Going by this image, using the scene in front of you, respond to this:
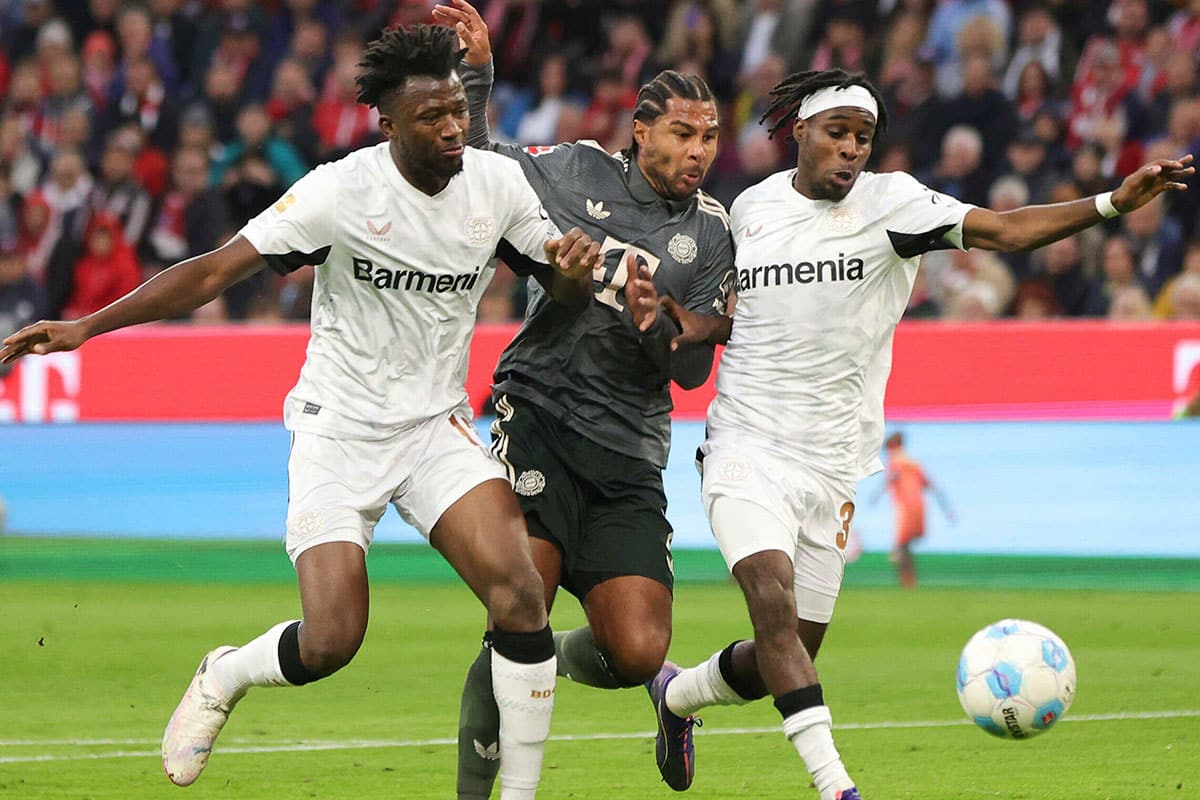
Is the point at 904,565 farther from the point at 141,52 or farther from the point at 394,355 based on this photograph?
the point at 141,52

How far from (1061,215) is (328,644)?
2731mm

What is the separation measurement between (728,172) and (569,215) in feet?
31.5

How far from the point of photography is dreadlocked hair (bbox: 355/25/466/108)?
6137 millimetres

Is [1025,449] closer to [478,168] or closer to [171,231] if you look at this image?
[478,168]

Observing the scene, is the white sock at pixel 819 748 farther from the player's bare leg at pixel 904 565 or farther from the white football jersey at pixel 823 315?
the player's bare leg at pixel 904 565

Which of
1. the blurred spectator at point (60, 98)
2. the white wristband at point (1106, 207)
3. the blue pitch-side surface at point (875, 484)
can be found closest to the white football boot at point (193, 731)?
the white wristband at point (1106, 207)

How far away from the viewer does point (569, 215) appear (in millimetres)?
6910

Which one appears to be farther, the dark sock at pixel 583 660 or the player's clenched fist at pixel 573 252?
the dark sock at pixel 583 660

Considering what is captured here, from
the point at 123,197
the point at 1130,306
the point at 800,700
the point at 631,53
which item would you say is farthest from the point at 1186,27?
the point at 800,700

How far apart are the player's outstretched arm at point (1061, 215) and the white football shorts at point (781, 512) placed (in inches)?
38.4

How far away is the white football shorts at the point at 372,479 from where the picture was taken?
6.14 metres

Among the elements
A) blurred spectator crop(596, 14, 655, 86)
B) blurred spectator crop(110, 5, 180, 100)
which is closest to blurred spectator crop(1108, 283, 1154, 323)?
blurred spectator crop(596, 14, 655, 86)

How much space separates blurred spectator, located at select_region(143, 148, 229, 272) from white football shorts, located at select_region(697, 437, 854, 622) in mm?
10469

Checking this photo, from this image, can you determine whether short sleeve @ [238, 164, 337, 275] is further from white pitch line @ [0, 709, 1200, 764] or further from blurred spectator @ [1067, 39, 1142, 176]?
blurred spectator @ [1067, 39, 1142, 176]
